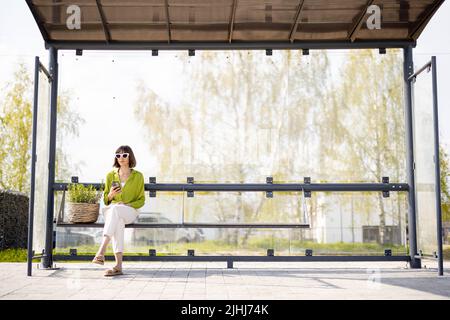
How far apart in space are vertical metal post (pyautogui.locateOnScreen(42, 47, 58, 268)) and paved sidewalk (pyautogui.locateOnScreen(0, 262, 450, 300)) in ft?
0.95

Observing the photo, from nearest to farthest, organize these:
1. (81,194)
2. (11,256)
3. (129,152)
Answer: (81,194)
(129,152)
(11,256)

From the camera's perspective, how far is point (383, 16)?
22.6 feet

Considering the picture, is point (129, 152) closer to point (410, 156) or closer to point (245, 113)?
point (245, 113)

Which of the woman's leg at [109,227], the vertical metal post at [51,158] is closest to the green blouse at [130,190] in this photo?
the woman's leg at [109,227]

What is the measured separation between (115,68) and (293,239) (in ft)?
10.3

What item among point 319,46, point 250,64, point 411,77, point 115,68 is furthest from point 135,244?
point 411,77

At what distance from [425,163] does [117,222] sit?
370 centimetres

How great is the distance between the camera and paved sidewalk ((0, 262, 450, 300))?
474 cm

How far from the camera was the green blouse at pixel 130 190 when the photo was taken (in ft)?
21.8

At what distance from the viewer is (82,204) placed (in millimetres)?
6578

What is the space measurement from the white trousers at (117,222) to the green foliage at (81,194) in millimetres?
433

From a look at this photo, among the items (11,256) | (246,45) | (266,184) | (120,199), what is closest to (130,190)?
(120,199)
